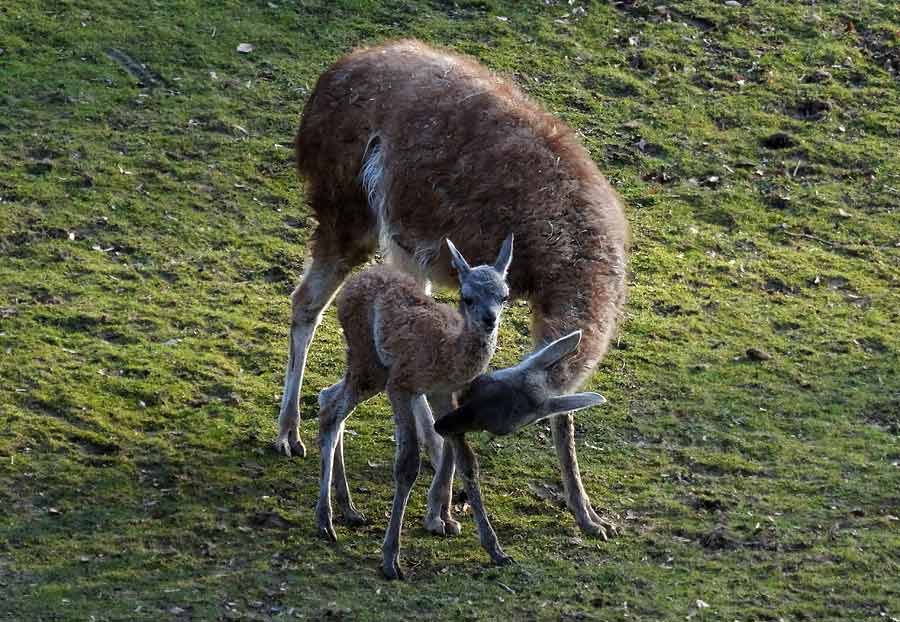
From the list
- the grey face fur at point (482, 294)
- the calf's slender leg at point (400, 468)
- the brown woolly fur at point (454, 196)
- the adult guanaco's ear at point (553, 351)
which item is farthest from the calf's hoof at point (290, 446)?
the adult guanaco's ear at point (553, 351)

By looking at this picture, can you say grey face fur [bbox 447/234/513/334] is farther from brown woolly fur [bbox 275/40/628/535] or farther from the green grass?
the green grass

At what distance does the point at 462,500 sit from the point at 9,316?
11.2 ft

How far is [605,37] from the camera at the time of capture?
565 inches

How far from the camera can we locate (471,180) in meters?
8.38

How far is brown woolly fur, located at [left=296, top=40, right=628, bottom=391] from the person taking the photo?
7.80 m

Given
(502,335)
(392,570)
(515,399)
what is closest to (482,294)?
(515,399)

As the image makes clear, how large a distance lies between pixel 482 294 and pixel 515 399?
52cm

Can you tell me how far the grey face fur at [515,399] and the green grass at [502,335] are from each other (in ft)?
2.99

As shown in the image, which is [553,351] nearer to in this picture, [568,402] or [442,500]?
[568,402]

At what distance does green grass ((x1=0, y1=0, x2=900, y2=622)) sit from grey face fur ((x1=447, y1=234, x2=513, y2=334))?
1.36 metres

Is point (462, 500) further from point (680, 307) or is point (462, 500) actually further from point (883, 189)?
point (883, 189)

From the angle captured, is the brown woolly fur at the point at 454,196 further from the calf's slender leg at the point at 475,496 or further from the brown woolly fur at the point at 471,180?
the calf's slender leg at the point at 475,496

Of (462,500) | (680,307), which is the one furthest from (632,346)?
(462,500)

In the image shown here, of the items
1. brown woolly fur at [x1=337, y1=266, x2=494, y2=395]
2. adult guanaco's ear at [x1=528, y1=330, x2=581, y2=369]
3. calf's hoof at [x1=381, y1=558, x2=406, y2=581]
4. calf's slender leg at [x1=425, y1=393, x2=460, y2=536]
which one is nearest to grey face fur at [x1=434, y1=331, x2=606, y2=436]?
adult guanaco's ear at [x1=528, y1=330, x2=581, y2=369]
